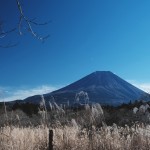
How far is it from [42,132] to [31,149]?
187 cm

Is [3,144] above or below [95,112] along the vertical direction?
below

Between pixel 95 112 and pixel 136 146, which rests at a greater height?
pixel 95 112

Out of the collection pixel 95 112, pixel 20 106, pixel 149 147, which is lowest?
pixel 149 147

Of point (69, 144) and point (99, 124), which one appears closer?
point (69, 144)

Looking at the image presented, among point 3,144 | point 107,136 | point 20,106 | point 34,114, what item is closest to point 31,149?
point 3,144

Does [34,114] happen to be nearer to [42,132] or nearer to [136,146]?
[42,132]

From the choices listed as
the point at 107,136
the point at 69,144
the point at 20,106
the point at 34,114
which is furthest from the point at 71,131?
the point at 20,106

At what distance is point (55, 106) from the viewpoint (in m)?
12.1

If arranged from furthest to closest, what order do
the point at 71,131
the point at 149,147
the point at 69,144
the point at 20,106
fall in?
the point at 20,106
the point at 71,131
the point at 69,144
the point at 149,147

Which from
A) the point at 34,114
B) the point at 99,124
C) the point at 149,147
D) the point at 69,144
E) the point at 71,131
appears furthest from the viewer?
the point at 34,114

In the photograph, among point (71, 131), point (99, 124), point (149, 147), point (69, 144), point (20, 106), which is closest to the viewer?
point (149, 147)

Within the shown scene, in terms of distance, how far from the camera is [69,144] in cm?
1069

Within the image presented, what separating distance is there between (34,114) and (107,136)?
24833 millimetres

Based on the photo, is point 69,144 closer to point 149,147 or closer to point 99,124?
point 149,147
